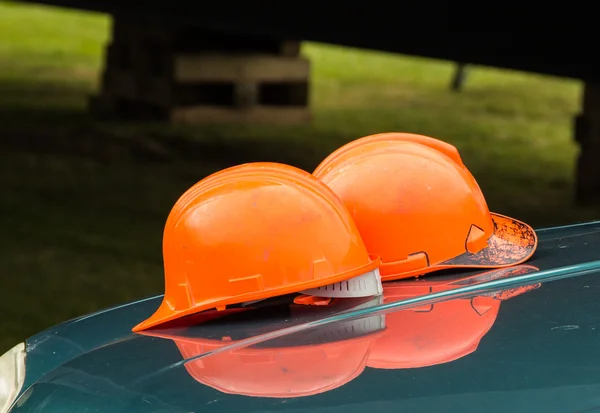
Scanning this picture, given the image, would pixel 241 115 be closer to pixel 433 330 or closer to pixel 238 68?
pixel 238 68

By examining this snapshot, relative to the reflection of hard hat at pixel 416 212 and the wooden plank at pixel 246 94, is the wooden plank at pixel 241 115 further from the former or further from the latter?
the reflection of hard hat at pixel 416 212

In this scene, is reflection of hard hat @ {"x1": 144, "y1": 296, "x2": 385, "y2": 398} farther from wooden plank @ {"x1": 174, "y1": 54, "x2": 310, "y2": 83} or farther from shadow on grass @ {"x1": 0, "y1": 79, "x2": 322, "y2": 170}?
wooden plank @ {"x1": 174, "y1": 54, "x2": 310, "y2": 83}

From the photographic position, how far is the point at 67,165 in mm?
8484

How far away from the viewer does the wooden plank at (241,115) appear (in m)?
10.3

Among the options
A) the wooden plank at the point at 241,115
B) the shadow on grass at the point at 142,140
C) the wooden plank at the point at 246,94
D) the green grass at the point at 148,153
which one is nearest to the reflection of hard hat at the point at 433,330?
the green grass at the point at 148,153

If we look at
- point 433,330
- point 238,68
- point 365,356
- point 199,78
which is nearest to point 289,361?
point 365,356

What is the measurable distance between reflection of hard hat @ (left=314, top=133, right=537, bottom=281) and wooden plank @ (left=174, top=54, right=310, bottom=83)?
7.78 meters

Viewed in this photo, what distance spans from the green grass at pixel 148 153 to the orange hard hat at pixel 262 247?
2583 millimetres

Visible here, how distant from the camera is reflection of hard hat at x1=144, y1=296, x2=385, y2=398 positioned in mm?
1635

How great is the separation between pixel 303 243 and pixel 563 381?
688 mm

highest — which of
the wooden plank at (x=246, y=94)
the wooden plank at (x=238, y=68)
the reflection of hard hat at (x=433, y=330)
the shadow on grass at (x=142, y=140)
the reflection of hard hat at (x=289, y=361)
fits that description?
the reflection of hard hat at (x=433, y=330)

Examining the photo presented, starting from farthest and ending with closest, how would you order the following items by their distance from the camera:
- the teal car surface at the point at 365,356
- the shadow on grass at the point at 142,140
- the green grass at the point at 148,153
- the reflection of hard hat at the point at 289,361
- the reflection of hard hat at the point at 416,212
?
the shadow on grass at the point at 142,140 < the green grass at the point at 148,153 < the reflection of hard hat at the point at 416,212 < the reflection of hard hat at the point at 289,361 < the teal car surface at the point at 365,356

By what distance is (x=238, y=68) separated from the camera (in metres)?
10.3

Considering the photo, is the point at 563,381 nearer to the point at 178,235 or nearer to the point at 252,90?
the point at 178,235
